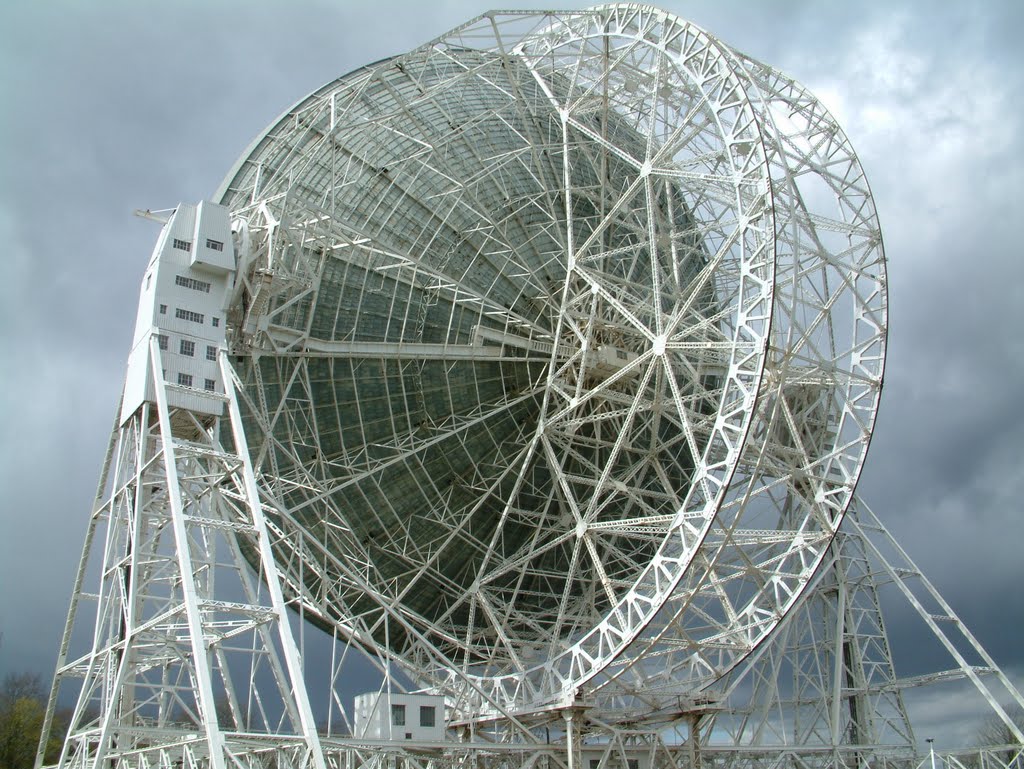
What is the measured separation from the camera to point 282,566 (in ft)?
98.9

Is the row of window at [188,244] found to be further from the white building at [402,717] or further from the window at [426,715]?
the window at [426,715]

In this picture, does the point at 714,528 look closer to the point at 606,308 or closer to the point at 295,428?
the point at 606,308

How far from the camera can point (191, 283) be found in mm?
26125

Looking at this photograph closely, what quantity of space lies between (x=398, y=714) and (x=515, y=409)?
990 cm

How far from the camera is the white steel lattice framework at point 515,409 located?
81.1ft

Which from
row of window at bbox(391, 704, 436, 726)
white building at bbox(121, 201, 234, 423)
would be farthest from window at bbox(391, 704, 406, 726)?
white building at bbox(121, 201, 234, 423)

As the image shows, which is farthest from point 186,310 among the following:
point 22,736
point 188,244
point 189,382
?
point 22,736

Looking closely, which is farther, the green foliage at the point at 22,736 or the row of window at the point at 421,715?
the green foliage at the point at 22,736

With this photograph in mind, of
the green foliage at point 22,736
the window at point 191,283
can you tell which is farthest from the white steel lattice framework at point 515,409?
the green foliage at point 22,736

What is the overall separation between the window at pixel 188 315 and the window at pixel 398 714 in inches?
452

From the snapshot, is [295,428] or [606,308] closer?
[295,428]

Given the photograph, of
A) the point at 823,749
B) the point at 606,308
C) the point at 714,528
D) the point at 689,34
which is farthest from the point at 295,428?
the point at 823,749

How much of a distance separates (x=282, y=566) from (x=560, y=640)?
910 centimetres

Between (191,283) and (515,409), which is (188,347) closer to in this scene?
(191,283)
